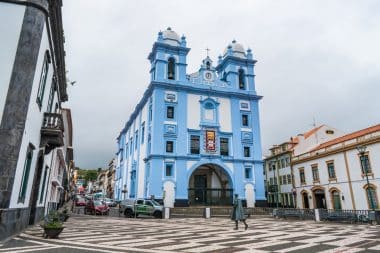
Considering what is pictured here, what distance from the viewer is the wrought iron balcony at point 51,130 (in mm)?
12773

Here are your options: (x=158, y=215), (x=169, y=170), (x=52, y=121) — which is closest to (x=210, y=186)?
(x=169, y=170)

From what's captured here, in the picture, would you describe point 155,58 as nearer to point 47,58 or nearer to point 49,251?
point 47,58

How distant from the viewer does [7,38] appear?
9.40 m

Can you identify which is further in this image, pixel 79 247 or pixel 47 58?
pixel 47 58

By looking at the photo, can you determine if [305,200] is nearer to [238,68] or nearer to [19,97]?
[238,68]

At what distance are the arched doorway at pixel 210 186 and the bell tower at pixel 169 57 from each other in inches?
461

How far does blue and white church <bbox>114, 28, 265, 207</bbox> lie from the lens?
30391 mm

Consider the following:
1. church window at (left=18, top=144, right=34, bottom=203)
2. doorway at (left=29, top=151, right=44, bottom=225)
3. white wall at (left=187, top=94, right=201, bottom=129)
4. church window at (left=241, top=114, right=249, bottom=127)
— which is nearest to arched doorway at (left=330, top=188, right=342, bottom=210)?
church window at (left=241, top=114, right=249, bottom=127)

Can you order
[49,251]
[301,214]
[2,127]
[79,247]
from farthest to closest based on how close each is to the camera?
[301,214] → [2,127] → [79,247] → [49,251]

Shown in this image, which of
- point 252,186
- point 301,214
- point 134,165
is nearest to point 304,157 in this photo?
point 252,186

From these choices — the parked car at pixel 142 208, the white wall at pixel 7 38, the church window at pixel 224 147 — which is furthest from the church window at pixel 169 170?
the white wall at pixel 7 38

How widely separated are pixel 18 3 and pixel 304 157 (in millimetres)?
37143

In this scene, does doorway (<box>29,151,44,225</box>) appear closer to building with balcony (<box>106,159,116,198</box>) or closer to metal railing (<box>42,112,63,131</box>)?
metal railing (<box>42,112,63,131</box>)

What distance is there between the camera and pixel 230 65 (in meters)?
36.6
